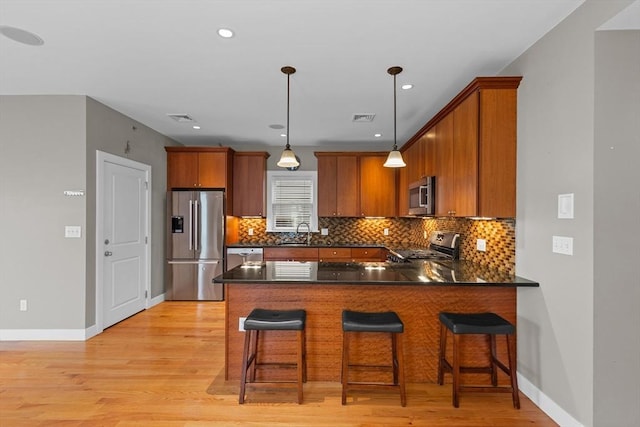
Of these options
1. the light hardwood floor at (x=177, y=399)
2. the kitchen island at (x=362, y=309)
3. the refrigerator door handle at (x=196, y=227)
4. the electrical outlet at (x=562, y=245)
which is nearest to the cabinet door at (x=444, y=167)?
the kitchen island at (x=362, y=309)

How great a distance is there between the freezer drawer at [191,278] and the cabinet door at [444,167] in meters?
3.44

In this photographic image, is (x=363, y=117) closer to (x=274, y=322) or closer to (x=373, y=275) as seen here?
(x=373, y=275)

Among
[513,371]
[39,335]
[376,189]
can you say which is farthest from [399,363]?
[39,335]

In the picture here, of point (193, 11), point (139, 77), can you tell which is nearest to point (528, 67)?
point (193, 11)

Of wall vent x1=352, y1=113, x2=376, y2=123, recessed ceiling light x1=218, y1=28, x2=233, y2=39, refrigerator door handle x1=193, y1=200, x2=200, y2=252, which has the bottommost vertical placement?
refrigerator door handle x1=193, y1=200, x2=200, y2=252

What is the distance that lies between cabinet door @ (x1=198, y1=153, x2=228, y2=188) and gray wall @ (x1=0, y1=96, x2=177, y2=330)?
1772mm

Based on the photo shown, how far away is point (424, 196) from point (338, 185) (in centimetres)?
202

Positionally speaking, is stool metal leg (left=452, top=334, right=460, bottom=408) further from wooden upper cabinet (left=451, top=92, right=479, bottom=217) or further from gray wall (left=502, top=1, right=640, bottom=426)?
wooden upper cabinet (left=451, top=92, right=479, bottom=217)

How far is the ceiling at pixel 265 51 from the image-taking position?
2016mm

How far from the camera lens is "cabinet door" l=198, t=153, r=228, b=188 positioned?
5.11 metres

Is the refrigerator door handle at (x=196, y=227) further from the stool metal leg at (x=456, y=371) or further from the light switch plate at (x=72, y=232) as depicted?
the stool metal leg at (x=456, y=371)

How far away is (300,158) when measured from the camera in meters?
5.75
